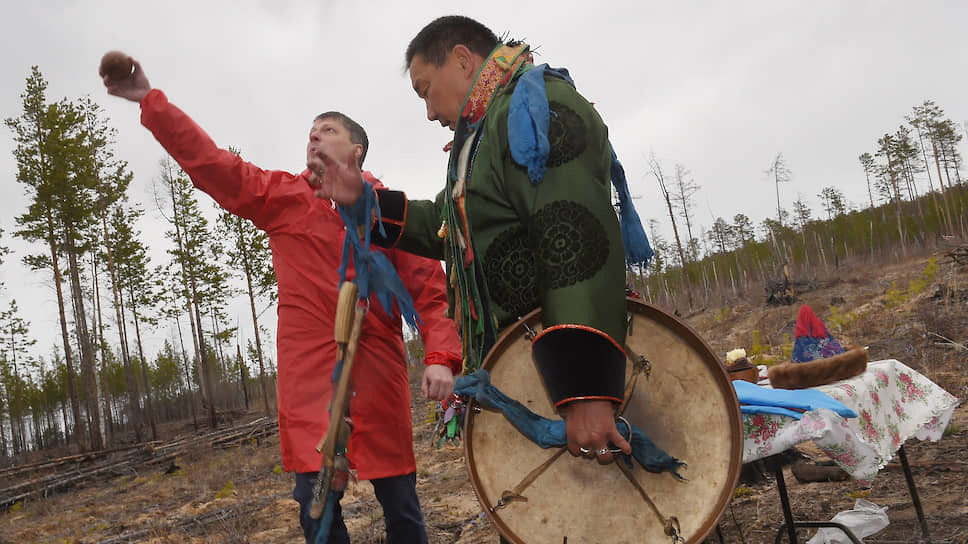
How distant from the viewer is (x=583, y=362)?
1133mm

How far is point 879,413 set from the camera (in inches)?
103

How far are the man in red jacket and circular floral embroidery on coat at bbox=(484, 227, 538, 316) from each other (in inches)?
27.3

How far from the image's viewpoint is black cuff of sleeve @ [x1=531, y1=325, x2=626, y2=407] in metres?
1.13

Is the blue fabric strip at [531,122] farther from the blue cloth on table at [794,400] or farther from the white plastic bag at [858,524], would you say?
the white plastic bag at [858,524]

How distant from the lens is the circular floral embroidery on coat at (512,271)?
55.2 inches

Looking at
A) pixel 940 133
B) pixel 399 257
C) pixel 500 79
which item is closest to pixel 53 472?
pixel 399 257

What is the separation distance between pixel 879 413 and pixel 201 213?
87.2ft

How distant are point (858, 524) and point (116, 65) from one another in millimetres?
4062

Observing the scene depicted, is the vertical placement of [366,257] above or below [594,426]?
above

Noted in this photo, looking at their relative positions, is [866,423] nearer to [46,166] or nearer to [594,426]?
[594,426]

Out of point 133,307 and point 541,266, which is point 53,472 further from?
point 541,266

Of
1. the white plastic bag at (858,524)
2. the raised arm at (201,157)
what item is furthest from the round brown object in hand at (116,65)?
the white plastic bag at (858,524)

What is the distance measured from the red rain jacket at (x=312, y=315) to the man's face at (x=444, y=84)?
35.0 inches

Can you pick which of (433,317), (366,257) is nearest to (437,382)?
(433,317)
